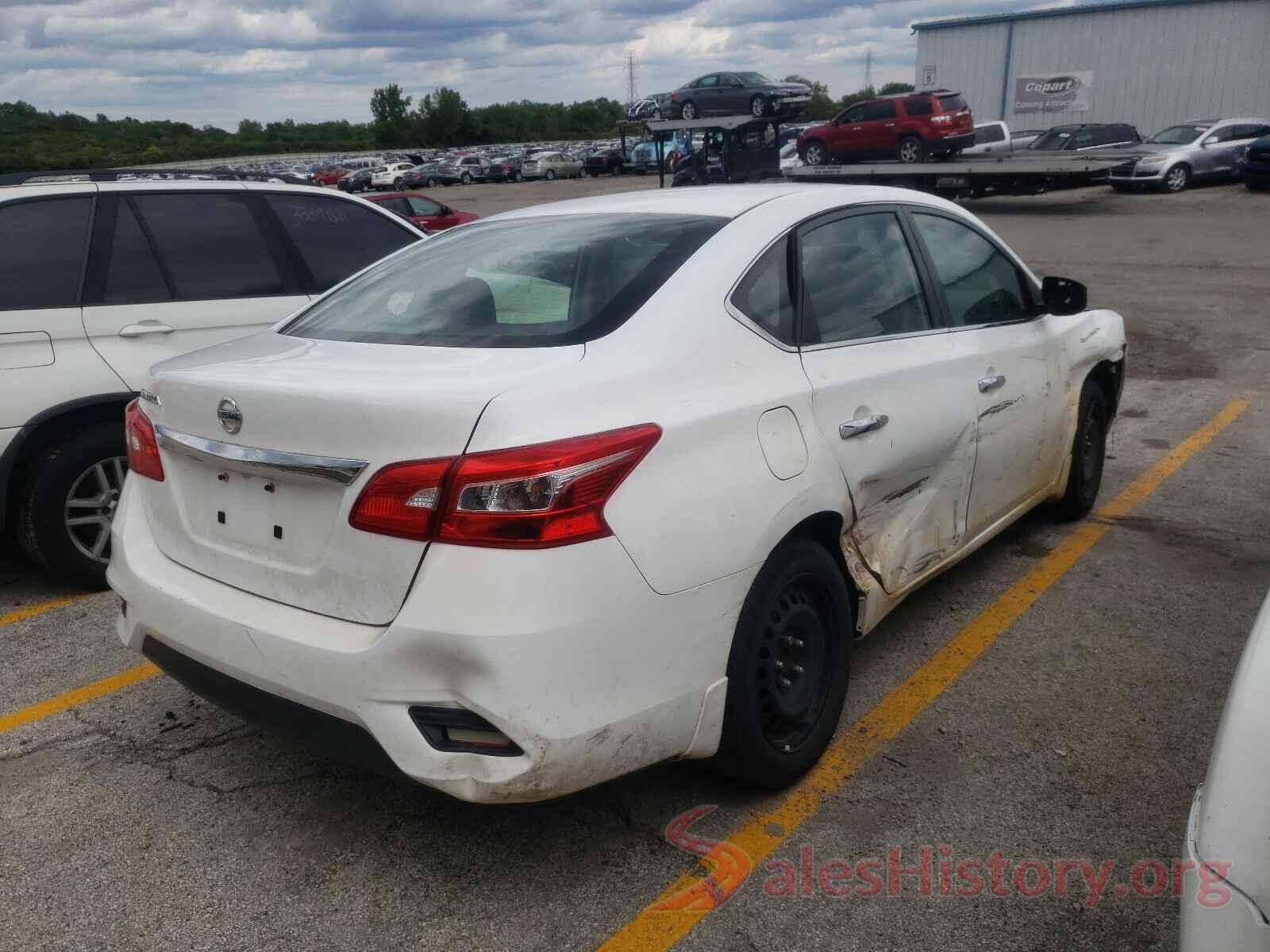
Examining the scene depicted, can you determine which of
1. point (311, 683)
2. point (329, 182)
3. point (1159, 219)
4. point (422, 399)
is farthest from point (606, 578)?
point (329, 182)

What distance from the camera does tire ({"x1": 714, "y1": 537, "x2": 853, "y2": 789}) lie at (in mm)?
2674

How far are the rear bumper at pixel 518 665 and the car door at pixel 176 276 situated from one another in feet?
7.88

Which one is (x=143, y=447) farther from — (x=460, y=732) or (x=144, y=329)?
(x=144, y=329)

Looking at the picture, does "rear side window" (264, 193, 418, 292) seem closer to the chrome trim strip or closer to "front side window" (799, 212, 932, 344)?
the chrome trim strip

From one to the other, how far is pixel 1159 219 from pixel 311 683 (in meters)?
20.8

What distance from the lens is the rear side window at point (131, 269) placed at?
4.55 m

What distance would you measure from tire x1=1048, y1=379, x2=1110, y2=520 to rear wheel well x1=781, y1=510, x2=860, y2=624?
2.07m

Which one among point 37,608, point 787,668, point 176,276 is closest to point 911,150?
point 176,276

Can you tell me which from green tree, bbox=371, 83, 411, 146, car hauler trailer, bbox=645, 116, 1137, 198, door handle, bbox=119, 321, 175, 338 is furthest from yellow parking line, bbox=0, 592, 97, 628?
green tree, bbox=371, 83, 411, 146

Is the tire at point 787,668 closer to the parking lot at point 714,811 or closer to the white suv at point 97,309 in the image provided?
the parking lot at point 714,811

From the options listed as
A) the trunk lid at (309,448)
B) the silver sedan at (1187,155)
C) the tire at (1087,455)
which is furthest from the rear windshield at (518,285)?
the silver sedan at (1187,155)

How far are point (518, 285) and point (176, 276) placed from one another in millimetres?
2429

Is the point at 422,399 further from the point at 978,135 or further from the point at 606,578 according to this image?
the point at 978,135

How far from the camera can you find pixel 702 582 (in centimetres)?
248
